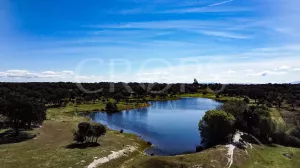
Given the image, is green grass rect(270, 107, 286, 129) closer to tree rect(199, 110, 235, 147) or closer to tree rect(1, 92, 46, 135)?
tree rect(199, 110, 235, 147)

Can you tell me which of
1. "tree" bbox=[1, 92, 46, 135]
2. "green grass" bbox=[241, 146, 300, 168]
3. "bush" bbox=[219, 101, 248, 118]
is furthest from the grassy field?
"bush" bbox=[219, 101, 248, 118]

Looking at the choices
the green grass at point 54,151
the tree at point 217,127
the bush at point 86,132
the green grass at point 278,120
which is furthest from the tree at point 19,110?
the green grass at point 278,120

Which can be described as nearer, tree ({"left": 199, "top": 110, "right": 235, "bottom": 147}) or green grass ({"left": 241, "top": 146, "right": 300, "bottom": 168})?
green grass ({"left": 241, "top": 146, "right": 300, "bottom": 168})

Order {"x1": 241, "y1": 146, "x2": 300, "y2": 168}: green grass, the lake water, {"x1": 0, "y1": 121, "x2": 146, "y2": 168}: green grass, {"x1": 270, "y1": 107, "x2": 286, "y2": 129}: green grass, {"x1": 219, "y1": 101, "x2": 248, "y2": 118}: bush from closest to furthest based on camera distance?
{"x1": 0, "y1": 121, "x2": 146, "y2": 168}: green grass → {"x1": 241, "y1": 146, "x2": 300, "y2": 168}: green grass → the lake water → {"x1": 270, "y1": 107, "x2": 286, "y2": 129}: green grass → {"x1": 219, "y1": 101, "x2": 248, "y2": 118}: bush

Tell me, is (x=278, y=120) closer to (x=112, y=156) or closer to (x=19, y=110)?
(x=112, y=156)

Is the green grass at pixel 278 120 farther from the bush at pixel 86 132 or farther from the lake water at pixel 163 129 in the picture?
the bush at pixel 86 132

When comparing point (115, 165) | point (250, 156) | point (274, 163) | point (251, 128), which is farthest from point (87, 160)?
point (251, 128)

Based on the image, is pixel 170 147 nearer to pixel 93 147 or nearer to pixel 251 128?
pixel 93 147

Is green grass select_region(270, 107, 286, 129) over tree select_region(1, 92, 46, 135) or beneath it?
beneath

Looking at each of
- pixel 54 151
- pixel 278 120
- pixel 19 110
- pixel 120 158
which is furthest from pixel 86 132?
pixel 278 120
